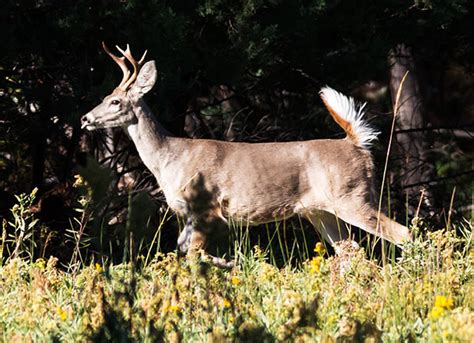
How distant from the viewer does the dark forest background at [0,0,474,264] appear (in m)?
8.24

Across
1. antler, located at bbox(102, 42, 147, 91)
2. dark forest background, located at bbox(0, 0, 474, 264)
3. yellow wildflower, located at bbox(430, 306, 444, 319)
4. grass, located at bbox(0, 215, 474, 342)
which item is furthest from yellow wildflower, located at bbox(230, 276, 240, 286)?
antler, located at bbox(102, 42, 147, 91)

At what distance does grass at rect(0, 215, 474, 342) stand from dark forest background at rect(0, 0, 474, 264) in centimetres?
152

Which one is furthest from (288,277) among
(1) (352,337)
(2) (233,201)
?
(2) (233,201)

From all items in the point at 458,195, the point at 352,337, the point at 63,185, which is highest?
the point at 352,337

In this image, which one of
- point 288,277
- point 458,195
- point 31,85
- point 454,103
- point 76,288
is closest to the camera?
point 76,288

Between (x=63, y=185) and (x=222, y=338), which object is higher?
(x=222, y=338)

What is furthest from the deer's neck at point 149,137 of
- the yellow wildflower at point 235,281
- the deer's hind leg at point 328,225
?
the yellow wildflower at point 235,281

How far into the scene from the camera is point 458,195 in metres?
12.6

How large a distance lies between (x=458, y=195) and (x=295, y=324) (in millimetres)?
9271

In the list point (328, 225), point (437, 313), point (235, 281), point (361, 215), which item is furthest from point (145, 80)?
point (437, 313)

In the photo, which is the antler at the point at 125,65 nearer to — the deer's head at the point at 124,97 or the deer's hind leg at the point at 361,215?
the deer's head at the point at 124,97

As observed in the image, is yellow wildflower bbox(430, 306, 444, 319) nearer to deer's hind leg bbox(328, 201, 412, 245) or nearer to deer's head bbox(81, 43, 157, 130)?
deer's hind leg bbox(328, 201, 412, 245)

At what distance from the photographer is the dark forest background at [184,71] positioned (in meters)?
8.24

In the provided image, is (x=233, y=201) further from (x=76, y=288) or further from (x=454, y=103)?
(x=454, y=103)
